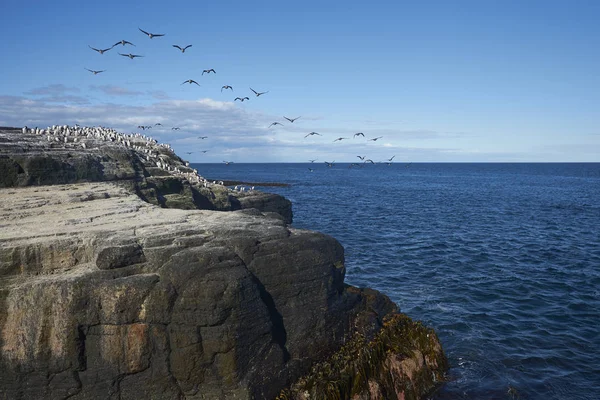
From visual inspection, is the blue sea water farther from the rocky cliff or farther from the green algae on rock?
the rocky cliff

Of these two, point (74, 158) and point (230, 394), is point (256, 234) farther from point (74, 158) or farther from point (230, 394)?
point (74, 158)

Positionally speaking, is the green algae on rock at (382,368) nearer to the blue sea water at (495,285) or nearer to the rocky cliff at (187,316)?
the rocky cliff at (187,316)

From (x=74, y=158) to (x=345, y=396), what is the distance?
21025mm

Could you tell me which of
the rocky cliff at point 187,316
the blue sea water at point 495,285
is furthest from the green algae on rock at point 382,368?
the blue sea water at point 495,285

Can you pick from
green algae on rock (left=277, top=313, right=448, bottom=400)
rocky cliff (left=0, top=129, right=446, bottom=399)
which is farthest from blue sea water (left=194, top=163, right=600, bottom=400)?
rocky cliff (left=0, top=129, right=446, bottom=399)

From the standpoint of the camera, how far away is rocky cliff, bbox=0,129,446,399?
572 inches

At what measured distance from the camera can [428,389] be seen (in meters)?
18.3

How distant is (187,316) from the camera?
14.9 metres

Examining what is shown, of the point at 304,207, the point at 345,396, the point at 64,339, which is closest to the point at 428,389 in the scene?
the point at 345,396

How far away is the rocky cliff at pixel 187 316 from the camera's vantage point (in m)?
14.5

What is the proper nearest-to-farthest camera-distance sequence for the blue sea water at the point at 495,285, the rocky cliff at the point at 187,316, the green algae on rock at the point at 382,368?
the rocky cliff at the point at 187,316, the green algae on rock at the point at 382,368, the blue sea water at the point at 495,285

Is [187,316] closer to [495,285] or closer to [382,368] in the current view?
[382,368]

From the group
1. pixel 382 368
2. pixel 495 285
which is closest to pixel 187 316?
pixel 382 368

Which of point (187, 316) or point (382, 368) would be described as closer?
point (187, 316)
